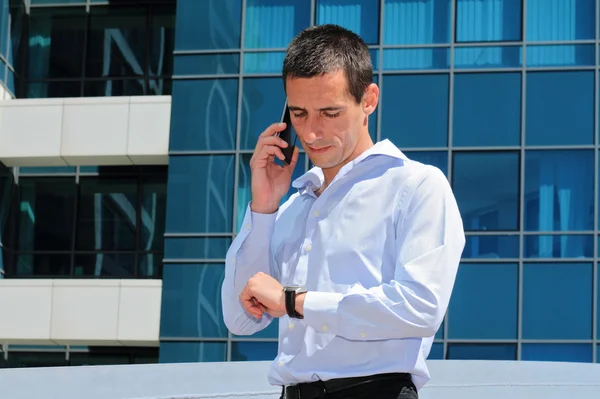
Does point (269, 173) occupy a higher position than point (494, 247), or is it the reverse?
point (494, 247)

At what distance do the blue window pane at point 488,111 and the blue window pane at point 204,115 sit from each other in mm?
3632

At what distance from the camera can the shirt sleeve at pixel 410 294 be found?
10.1 feet

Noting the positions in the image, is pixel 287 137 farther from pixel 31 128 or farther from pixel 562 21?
pixel 31 128

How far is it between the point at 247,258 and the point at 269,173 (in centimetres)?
28

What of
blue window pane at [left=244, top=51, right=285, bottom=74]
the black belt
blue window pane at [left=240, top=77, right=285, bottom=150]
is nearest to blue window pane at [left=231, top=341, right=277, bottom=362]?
blue window pane at [left=240, top=77, right=285, bottom=150]

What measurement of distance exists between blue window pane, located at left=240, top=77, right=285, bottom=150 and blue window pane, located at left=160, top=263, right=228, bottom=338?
2132 mm

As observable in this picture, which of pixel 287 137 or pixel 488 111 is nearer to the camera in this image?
pixel 287 137

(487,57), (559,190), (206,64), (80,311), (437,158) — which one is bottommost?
(80,311)

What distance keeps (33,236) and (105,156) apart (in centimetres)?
245

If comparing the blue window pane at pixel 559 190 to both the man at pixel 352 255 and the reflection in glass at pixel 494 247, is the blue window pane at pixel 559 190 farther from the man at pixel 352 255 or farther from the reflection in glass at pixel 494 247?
the man at pixel 352 255

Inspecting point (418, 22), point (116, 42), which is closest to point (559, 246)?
point (418, 22)

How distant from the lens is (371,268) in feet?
10.6

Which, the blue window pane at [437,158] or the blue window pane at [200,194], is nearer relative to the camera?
the blue window pane at [437,158]

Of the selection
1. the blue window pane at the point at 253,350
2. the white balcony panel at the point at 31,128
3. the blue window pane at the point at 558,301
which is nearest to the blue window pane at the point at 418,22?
the blue window pane at the point at 558,301
